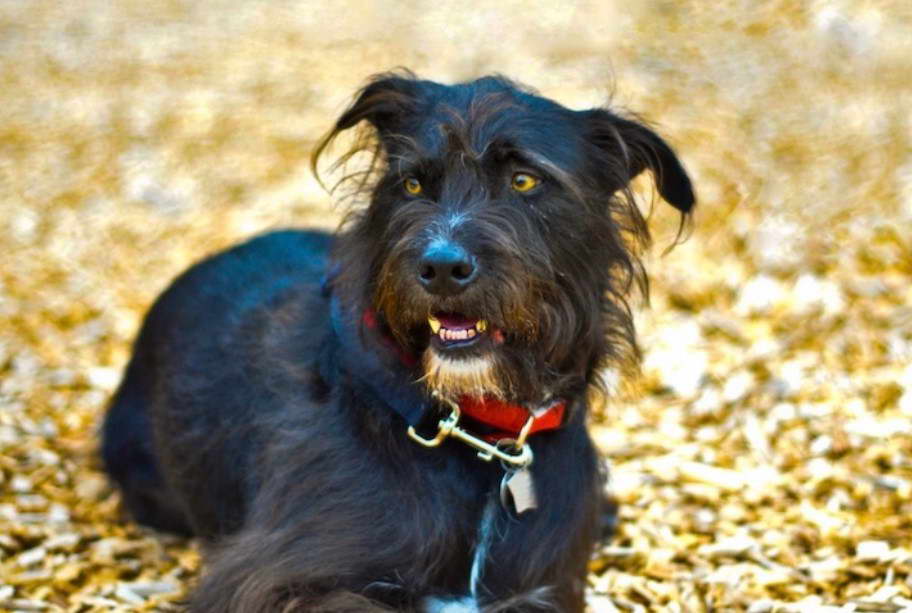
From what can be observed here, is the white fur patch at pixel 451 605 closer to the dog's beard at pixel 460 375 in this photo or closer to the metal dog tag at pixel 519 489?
the metal dog tag at pixel 519 489

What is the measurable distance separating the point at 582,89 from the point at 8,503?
7.41 m

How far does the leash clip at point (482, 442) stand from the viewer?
135 inches

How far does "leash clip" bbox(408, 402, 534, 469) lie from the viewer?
135 inches

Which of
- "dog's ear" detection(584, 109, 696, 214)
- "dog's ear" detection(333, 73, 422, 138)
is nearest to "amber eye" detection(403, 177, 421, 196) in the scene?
"dog's ear" detection(333, 73, 422, 138)

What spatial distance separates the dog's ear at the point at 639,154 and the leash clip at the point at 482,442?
0.92m

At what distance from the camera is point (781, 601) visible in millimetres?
4246

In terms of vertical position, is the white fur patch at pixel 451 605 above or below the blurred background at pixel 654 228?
below

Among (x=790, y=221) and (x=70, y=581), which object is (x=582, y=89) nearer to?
(x=790, y=221)

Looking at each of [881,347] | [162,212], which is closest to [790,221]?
[881,347]

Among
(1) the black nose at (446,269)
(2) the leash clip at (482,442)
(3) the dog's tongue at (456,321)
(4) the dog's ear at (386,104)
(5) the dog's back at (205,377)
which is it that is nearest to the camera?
(1) the black nose at (446,269)

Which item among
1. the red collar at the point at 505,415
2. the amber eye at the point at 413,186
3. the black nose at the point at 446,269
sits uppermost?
the amber eye at the point at 413,186

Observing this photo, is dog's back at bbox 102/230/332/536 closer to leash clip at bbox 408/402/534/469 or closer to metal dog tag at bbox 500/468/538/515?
leash clip at bbox 408/402/534/469

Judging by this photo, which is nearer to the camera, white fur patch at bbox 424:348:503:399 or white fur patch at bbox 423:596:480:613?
white fur patch at bbox 424:348:503:399

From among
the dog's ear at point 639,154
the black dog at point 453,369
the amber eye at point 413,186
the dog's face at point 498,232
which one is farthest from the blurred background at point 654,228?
the amber eye at point 413,186
